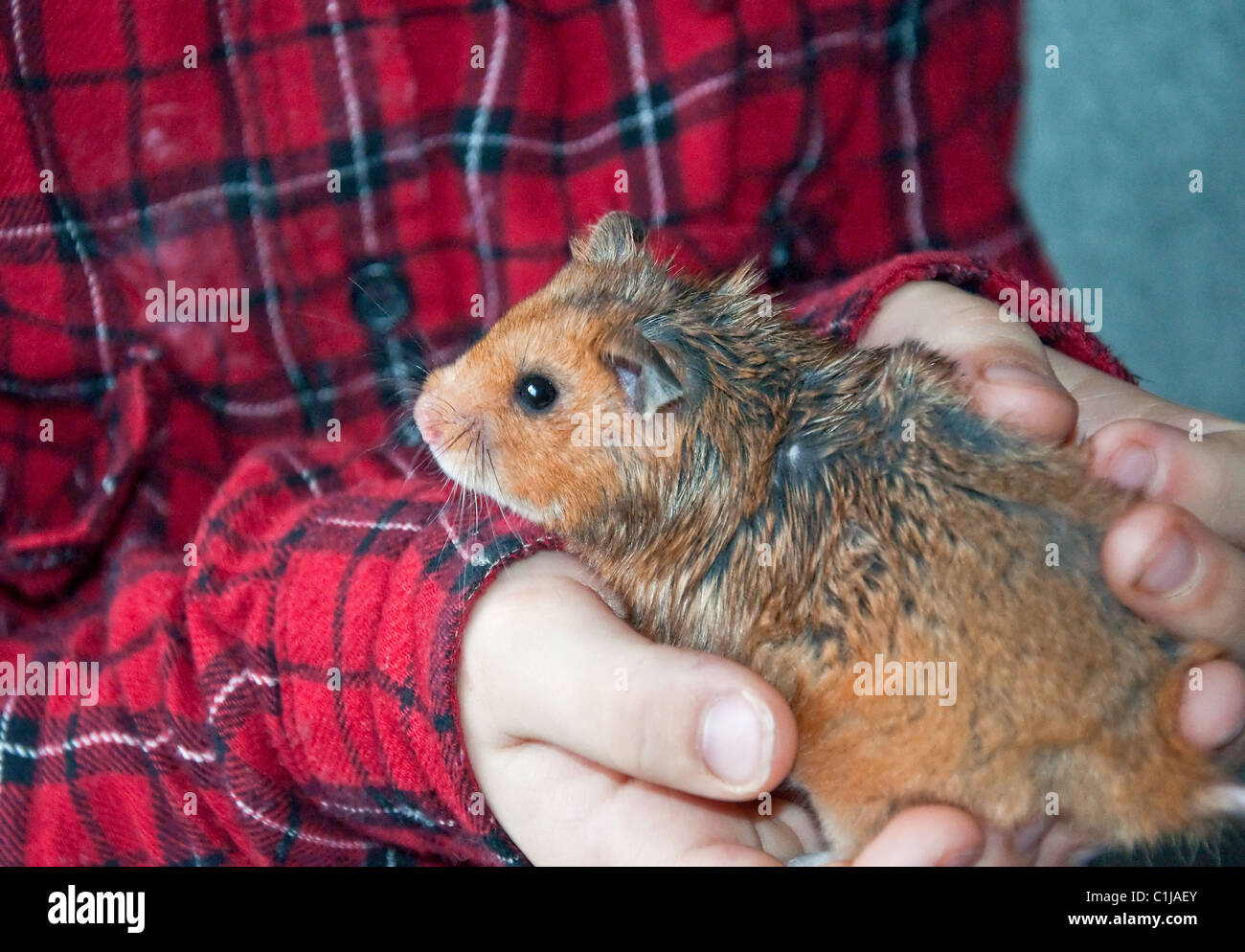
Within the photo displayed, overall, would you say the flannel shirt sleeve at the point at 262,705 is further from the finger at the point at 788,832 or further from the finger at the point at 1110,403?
the finger at the point at 1110,403

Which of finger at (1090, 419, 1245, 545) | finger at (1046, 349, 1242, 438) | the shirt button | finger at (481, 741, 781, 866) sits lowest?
finger at (481, 741, 781, 866)

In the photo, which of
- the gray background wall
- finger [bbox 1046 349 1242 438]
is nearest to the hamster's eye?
finger [bbox 1046 349 1242 438]

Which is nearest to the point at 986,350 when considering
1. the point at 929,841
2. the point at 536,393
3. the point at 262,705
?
the point at 536,393

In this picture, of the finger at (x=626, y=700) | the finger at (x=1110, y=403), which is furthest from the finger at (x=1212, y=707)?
the finger at (x=1110, y=403)

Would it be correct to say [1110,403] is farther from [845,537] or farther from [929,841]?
[929,841]

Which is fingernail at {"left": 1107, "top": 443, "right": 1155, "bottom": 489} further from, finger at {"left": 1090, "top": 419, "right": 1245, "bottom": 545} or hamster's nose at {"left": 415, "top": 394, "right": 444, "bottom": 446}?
hamster's nose at {"left": 415, "top": 394, "right": 444, "bottom": 446}

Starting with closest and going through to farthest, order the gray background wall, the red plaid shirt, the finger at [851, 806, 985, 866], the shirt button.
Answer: the finger at [851, 806, 985, 866], the red plaid shirt, the shirt button, the gray background wall

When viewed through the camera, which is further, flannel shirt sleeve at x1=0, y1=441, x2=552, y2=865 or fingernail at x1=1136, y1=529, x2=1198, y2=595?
flannel shirt sleeve at x1=0, y1=441, x2=552, y2=865

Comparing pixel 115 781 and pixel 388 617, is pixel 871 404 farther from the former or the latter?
pixel 115 781
